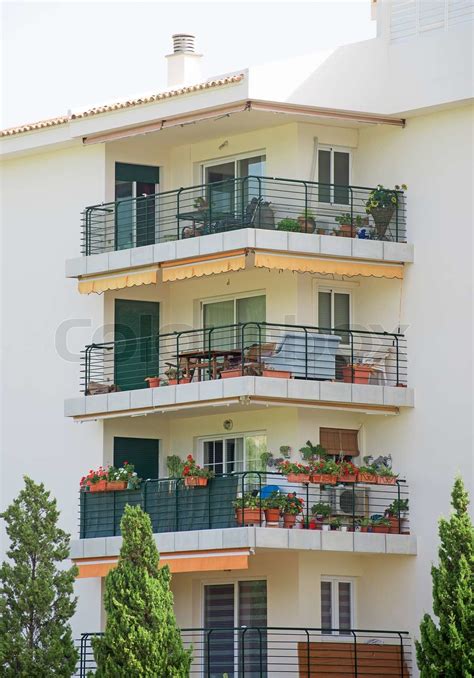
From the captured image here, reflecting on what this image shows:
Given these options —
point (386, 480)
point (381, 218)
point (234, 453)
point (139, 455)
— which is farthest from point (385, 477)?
point (139, 455)

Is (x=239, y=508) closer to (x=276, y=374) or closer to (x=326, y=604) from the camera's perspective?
(x=276, y=374)

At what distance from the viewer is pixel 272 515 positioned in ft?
136

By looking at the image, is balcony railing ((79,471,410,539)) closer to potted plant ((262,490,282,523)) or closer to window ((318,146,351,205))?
potted plant ((262,490,282,523))

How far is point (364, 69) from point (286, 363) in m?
6.76

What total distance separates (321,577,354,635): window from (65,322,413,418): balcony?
3848 millimetres

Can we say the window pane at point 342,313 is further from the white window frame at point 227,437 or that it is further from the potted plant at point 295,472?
the potted plant at point 295,472

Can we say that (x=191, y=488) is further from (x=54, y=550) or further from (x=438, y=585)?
(x=438, y=585)

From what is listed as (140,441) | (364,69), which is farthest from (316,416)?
(364,69)

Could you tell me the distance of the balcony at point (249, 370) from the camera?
42.6 metres

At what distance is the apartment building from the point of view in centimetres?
4238

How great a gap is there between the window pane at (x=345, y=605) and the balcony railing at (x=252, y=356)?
4.44 m

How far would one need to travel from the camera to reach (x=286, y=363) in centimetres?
4306

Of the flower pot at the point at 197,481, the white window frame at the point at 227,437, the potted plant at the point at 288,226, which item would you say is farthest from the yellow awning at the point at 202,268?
the flower pot at the point at 197,481

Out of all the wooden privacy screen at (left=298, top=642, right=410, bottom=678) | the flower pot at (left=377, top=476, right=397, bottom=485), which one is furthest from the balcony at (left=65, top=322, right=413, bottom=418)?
the wooden privacy screen at (left=298, top=642, right=410, bottom=678)
